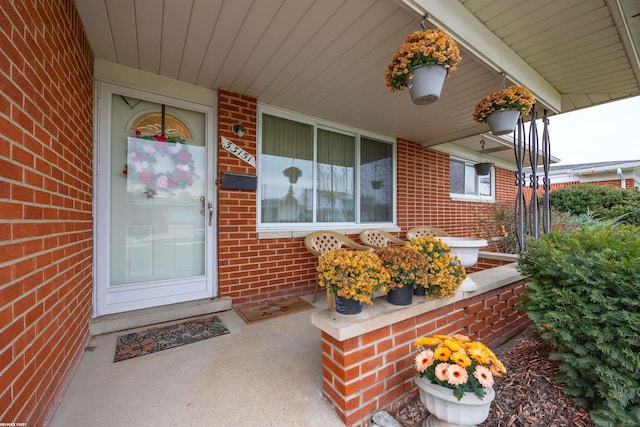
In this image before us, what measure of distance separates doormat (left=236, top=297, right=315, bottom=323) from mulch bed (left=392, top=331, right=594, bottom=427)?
5.19 feet

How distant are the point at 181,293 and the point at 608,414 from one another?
3.20 meters

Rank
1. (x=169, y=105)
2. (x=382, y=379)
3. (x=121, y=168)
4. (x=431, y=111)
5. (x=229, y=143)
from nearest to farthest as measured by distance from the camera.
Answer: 1. (x=382, y=379)
2. (x=121, y=168)
3. (x=169, y=105)
4. (x=229, y=143)
5. (x=431, y=111)

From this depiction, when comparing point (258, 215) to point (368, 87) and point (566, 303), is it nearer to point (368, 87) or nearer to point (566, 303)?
point (368, 87)

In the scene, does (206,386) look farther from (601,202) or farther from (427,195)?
(601,202)

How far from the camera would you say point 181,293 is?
270 cm

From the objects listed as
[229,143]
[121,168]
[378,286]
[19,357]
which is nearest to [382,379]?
[378,286]

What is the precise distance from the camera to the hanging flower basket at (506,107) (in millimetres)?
2170

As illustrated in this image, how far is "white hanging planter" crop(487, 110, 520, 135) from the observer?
223 centimetres

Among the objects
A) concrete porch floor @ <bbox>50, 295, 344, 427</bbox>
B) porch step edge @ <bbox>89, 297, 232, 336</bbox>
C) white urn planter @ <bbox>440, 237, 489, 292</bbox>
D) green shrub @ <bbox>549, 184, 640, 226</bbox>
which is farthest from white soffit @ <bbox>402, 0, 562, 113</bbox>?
green shrub @ <bbox>549, 184, 640, 226</bbox>

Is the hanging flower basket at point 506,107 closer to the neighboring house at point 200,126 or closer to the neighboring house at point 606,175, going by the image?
the neighboring house at point 200,126

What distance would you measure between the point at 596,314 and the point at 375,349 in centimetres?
116

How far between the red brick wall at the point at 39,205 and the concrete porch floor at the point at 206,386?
17 centimetres

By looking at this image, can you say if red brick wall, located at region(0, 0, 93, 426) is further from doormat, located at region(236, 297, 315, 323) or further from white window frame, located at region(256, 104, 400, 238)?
white window frame, located at region(256, 104, 400, 238)

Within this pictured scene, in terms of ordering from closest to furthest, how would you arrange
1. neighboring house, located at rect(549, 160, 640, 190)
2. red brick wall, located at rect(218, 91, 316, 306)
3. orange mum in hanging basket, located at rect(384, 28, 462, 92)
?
orange mum in hanging basket, located at rect(384, 28, 462, 92) < red brick wall, located at rect(218, 91, 316, 306) < neighboring house, located at rect(549, 160, 640, 190)
